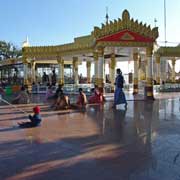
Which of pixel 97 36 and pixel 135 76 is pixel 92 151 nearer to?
pixel 97 36

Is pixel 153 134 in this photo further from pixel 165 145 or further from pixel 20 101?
pixel 20 101

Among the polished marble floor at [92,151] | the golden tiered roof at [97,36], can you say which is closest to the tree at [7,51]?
the golden tiered roof at [97,36]

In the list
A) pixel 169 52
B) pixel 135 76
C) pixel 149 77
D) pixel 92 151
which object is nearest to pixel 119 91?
pixel 149 77

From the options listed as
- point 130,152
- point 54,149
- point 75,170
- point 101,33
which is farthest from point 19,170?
point 101,33

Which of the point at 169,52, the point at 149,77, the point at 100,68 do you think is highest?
the point at 169,52

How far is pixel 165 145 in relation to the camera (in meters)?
7.09

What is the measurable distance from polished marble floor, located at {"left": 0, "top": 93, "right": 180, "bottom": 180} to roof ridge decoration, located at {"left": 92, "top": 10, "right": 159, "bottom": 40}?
10.6 metres

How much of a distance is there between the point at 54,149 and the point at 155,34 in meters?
15.2

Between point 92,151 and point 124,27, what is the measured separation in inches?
570

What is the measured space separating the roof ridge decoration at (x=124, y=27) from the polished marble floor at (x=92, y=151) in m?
10.6

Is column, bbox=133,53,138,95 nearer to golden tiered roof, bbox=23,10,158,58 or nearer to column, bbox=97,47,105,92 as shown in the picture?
golden tiered roof, bbox=23,10,158,58

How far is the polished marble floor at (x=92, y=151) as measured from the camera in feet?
16.8

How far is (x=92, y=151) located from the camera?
6.57m

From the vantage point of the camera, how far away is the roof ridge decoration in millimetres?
20078
